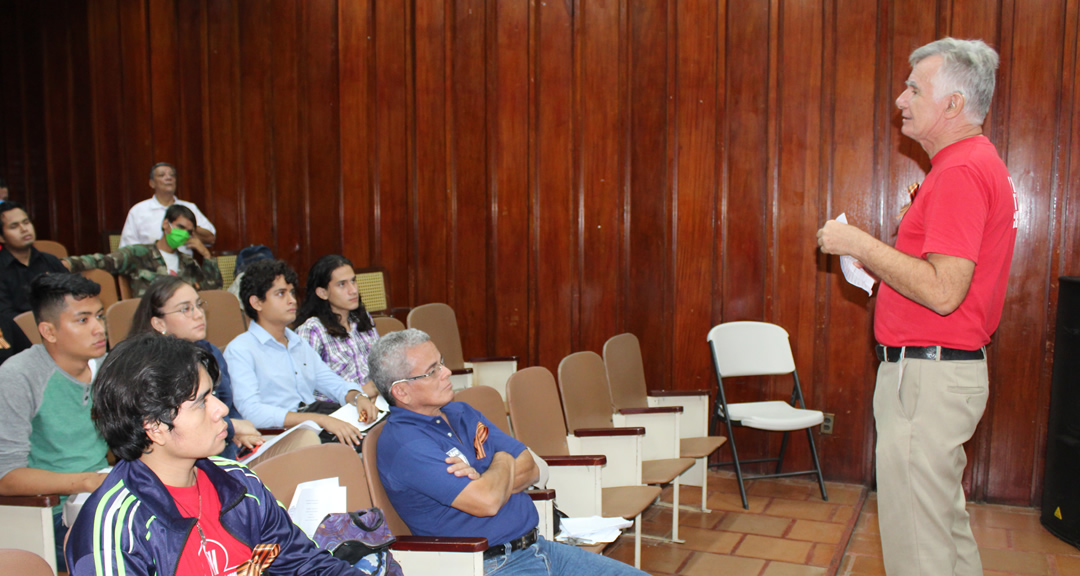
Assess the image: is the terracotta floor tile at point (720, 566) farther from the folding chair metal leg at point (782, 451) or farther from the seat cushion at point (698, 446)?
the folding chair metal leg at point (782, 451)

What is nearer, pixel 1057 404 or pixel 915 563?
pixel 915 563

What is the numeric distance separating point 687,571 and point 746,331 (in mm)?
1595

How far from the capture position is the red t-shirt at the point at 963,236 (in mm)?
1827

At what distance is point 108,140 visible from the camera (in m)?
6.46

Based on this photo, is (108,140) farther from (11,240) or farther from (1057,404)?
(1057,404)

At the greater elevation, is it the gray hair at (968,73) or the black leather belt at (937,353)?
the gray hair at (968,73)

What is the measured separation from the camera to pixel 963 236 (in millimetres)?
1817

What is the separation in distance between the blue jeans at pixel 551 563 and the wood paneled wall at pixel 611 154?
244cm

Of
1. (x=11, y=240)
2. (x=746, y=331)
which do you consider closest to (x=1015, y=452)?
(x=746, y=331)

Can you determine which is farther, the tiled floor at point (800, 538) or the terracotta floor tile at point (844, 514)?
the terracotta floor tile at point (844, 514)

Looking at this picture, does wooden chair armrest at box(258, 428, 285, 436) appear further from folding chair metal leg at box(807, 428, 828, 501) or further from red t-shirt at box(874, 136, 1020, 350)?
folding chair metal leg at box(807, 428, 828, 501)

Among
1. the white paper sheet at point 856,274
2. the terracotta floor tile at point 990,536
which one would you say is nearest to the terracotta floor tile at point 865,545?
the terracotta floor tile at point 990,536

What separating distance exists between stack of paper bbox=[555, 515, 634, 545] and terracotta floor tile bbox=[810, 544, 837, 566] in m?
1.15

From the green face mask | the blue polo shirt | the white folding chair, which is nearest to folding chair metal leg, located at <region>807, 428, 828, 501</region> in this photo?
the white folding chair
